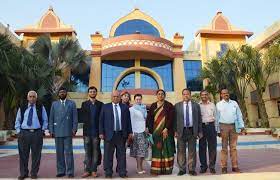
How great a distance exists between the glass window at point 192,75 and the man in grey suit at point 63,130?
19.1 meters

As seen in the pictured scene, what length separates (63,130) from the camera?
225 inches

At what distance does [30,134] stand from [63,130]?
1.91ft

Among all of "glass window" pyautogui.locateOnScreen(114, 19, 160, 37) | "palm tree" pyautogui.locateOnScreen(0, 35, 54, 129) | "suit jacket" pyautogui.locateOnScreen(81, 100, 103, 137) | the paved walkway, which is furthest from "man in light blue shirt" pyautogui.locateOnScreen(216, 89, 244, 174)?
"glass window" pyautogui.locateOnScreen(114, 19, 160, 37)

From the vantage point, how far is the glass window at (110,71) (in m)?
23.2

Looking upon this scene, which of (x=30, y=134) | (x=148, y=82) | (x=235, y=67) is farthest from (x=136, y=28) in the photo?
(x=30, y=134)

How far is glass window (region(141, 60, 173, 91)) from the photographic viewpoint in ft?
78.1

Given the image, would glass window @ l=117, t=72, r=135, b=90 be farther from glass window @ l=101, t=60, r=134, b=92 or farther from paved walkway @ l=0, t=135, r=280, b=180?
paved walkway @ l=0, t=135, r=280, b=180

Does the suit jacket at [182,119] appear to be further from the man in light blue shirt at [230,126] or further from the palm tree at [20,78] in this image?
the palm tree at [20,78]

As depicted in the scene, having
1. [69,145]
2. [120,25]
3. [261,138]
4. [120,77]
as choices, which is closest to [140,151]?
[69,145]

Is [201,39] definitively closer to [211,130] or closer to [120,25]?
[120,25]

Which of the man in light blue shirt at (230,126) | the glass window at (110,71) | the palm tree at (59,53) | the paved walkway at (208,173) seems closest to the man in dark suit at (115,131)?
the paved walkway at (208,173)

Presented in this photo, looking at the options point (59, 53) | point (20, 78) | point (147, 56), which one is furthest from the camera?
point (147, 56)

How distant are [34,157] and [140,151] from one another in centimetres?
192

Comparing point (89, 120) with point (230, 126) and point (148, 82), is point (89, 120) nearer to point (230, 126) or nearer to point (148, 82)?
point (230, 126)
